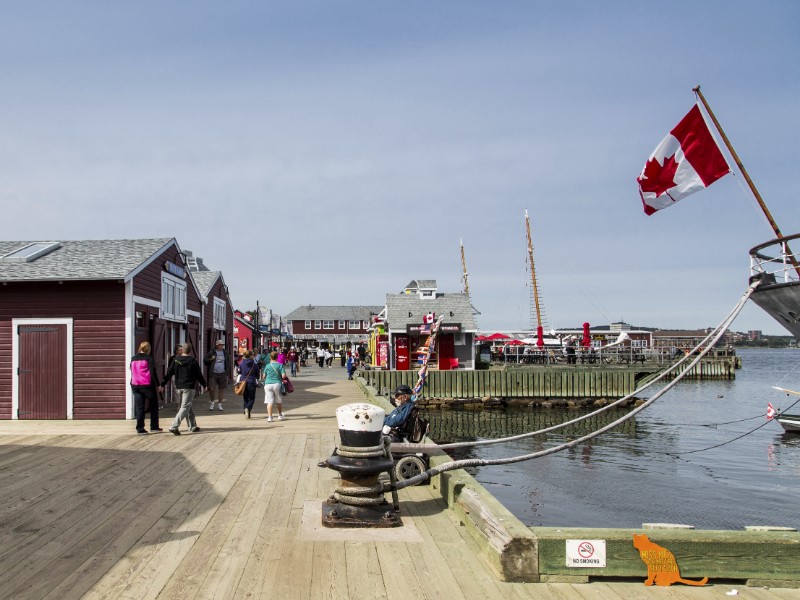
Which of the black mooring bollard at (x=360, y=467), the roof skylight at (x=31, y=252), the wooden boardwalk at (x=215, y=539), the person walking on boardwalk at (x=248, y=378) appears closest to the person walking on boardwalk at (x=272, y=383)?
the person walking on boardwalk at (x=248, y=378)

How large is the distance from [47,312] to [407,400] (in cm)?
1016

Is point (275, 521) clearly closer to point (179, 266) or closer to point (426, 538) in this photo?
point (426, 538)

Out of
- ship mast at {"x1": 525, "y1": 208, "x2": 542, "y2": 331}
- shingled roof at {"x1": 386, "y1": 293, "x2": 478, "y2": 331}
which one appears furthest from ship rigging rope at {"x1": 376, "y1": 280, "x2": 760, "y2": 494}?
ship mast at {"x1": 525, "y1": 208, "x2": 542, "y2": 331}

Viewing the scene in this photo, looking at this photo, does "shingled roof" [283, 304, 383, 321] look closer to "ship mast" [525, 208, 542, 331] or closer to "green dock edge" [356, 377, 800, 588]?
"ship mast" [525, 208, 542, 331]

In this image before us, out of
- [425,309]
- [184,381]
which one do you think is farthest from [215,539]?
[425,309]

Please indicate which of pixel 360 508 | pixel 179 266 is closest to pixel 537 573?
pixel 360 508

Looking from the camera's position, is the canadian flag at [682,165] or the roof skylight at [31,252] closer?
the canadian flag at [682,165]

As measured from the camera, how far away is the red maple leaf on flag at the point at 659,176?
11727mm

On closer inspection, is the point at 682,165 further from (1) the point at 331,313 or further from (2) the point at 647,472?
(1) the point at 331,313

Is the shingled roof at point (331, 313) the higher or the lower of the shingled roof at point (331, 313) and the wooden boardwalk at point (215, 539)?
the higher

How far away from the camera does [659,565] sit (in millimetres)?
5453

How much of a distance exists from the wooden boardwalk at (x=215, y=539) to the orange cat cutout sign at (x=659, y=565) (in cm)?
9

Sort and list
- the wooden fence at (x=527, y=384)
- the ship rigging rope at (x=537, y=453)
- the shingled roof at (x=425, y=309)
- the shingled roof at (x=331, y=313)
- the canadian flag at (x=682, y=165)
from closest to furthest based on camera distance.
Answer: the ship rigging rope at (x=537, y=453) < the canadian flag at (x=682, y=165) < the wooden fence at (x=527, y=384) < the shingled roof at (x=425, y=309) < the shingled roof at (x=331, y=313)

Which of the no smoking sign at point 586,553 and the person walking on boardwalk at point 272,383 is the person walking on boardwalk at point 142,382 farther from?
the no smoking sign at point 586,553
